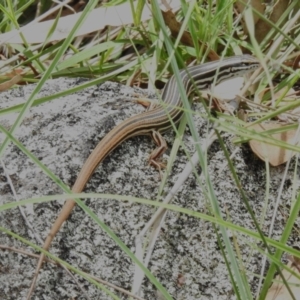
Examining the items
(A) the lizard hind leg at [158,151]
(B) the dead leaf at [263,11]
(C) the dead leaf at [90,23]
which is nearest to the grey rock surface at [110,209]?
(A) the lizard hind leg at [158,151]

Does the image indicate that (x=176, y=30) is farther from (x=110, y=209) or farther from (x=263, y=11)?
(x=110, y=209)

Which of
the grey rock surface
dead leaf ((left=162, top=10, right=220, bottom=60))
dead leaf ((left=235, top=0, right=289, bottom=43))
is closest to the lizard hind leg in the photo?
the grey rock surface

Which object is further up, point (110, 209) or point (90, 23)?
point (90, 23)

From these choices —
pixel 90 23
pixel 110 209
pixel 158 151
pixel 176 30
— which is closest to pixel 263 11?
pixel 176 30

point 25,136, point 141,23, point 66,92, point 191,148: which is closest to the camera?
point 66,92

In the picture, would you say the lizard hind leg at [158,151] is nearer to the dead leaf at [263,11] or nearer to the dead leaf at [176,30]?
the dead leaf at [176,30]

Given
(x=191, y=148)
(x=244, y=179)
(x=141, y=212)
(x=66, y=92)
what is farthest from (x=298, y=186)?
(x=66, y=92)

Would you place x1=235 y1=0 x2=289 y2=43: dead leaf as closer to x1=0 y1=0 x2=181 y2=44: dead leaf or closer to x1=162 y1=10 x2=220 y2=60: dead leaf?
x1=162 y1=10 x2=220 y2=60: dead leaf

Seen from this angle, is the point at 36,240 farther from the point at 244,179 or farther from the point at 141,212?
the point at 244,179
